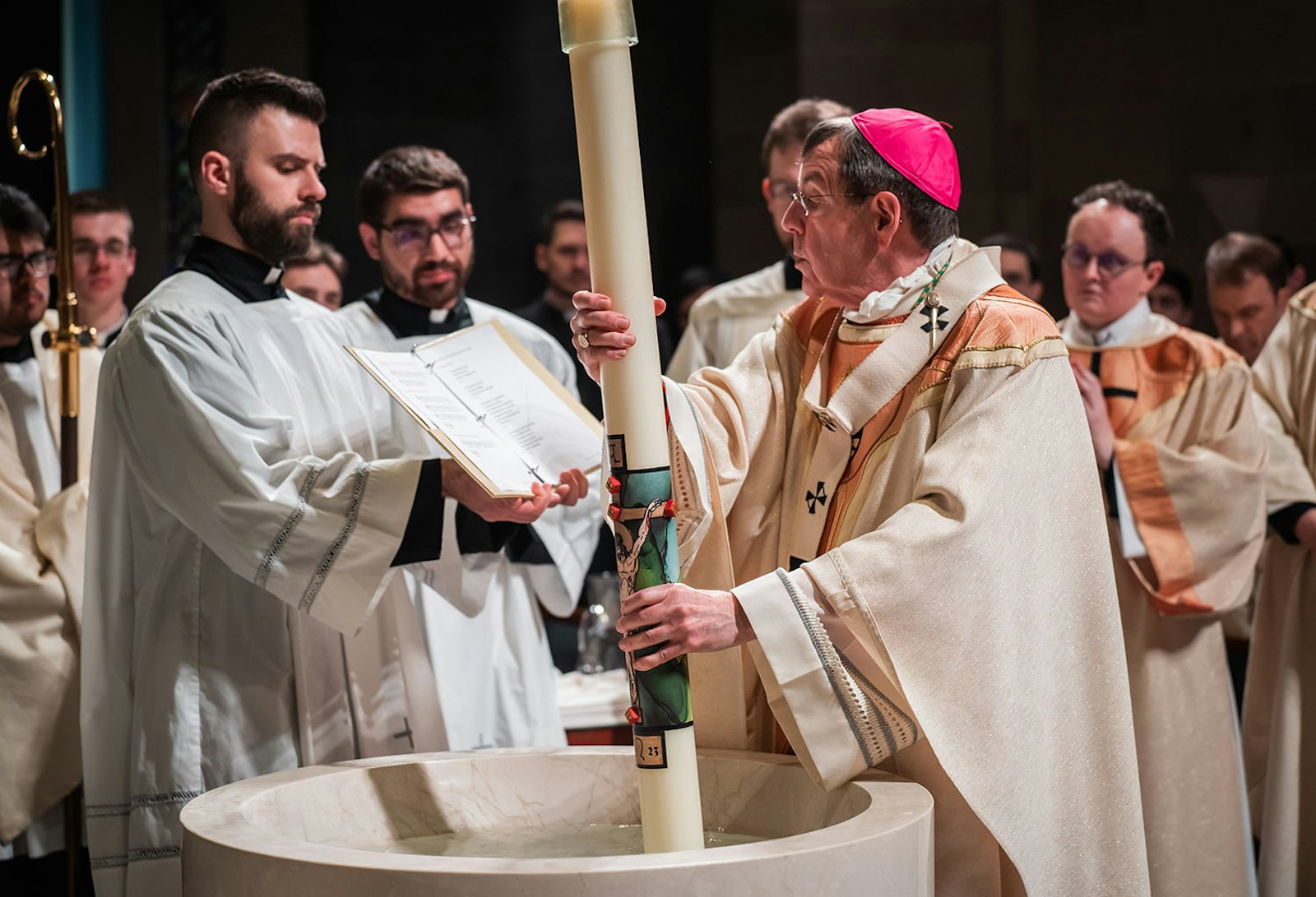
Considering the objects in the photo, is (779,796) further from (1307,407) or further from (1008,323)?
(1307,407)

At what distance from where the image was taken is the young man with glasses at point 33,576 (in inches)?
141

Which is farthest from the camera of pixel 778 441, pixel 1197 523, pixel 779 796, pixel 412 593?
pixel 1197 523

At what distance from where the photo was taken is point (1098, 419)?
422 centimetres

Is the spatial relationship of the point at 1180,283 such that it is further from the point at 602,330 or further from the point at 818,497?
the point at 602,330

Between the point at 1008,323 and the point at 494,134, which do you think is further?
the point at 494,134

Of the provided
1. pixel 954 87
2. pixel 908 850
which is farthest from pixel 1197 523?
pixel 954 87

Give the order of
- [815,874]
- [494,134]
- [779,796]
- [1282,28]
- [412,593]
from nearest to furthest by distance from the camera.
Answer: [815,874] < [779,796] < [412,593] < [1282,28] < [494,134]

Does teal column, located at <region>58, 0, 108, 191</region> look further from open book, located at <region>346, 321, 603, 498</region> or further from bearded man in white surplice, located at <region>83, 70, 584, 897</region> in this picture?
open book, located at <region>346, 321, 603, 498</region>

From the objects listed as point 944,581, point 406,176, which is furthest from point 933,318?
point 406,176

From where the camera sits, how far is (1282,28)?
664 cm

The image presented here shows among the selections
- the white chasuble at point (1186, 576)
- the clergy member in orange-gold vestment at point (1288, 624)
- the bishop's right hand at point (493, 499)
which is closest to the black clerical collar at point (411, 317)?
the bishop's right hand at point (493, 499)

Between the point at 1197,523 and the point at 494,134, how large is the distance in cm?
477

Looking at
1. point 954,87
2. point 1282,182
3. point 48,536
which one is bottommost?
point 48,536

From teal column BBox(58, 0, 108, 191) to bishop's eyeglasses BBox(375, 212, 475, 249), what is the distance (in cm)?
239
